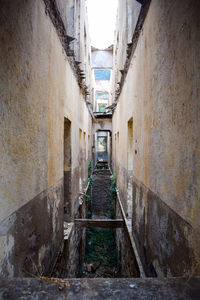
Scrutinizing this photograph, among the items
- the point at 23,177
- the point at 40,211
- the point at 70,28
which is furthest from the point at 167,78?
the point at 70,28

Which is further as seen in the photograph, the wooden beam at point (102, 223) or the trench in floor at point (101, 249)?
the wooden beam at point (102, 223)

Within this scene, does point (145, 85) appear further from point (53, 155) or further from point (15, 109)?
point (15, 109)

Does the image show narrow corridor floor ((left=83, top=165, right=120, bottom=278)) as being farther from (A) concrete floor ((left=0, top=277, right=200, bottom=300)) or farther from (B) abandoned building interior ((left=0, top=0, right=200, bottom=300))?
(A) concrete floor ((left=0, top=277, right=200, bottom=300))

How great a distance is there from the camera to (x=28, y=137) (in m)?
2.42

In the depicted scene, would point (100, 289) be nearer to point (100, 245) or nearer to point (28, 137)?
point (28, 137)

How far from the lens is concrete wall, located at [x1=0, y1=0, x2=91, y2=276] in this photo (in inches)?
72.7

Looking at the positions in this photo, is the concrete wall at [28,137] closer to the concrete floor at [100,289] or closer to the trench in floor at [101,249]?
the concrete floor at [100,289]

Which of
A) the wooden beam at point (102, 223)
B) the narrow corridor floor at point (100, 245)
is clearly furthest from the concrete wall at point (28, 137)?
the narrow corridor floor at point (100, 245)

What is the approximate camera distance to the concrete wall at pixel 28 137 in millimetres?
1848

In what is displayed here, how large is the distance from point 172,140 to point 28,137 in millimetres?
1595

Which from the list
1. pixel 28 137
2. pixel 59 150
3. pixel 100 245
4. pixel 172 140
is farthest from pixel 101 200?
pixel 172 140

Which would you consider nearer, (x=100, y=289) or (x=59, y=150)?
(x=100, y=289)

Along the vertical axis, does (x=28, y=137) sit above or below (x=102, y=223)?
above

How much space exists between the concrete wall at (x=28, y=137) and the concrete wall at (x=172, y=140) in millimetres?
1546
